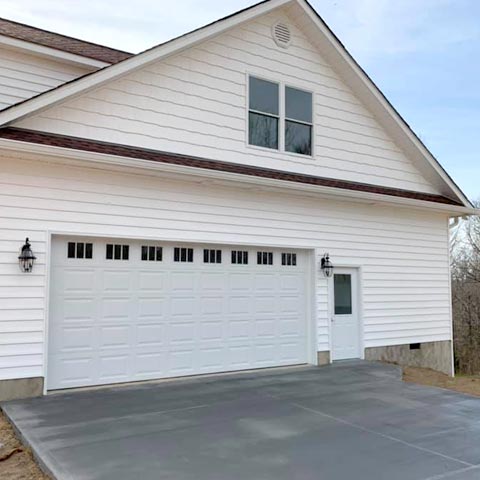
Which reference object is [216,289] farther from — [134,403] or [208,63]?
[208,63]

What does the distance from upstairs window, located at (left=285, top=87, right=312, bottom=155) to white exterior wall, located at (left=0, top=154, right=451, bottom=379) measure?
117cm

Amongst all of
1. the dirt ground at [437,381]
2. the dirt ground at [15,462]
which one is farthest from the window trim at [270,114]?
the dirt ground at [15,462]

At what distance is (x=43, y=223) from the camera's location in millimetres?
7238

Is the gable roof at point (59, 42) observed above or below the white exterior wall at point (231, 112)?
above

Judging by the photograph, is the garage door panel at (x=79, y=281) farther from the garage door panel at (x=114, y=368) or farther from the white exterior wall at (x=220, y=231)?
the garage door panel at (x=114, y=368)

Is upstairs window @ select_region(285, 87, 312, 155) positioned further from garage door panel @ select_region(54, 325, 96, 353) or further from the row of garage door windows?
garage door panel @ select_region(54, 325, 96, 353)

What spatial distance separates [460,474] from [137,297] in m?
5.32

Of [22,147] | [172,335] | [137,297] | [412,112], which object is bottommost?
[172,335]

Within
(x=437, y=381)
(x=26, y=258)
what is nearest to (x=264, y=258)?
(x=437, y=381)

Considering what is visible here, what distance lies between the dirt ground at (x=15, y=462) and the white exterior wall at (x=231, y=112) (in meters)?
4.37

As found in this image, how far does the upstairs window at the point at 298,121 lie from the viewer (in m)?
10.1

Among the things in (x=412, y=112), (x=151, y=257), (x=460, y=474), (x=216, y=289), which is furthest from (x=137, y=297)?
(x=412, y=112)

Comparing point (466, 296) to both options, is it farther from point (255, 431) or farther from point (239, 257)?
point (255, 431)

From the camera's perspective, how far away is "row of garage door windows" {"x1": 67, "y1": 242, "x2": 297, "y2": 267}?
25.3ft
